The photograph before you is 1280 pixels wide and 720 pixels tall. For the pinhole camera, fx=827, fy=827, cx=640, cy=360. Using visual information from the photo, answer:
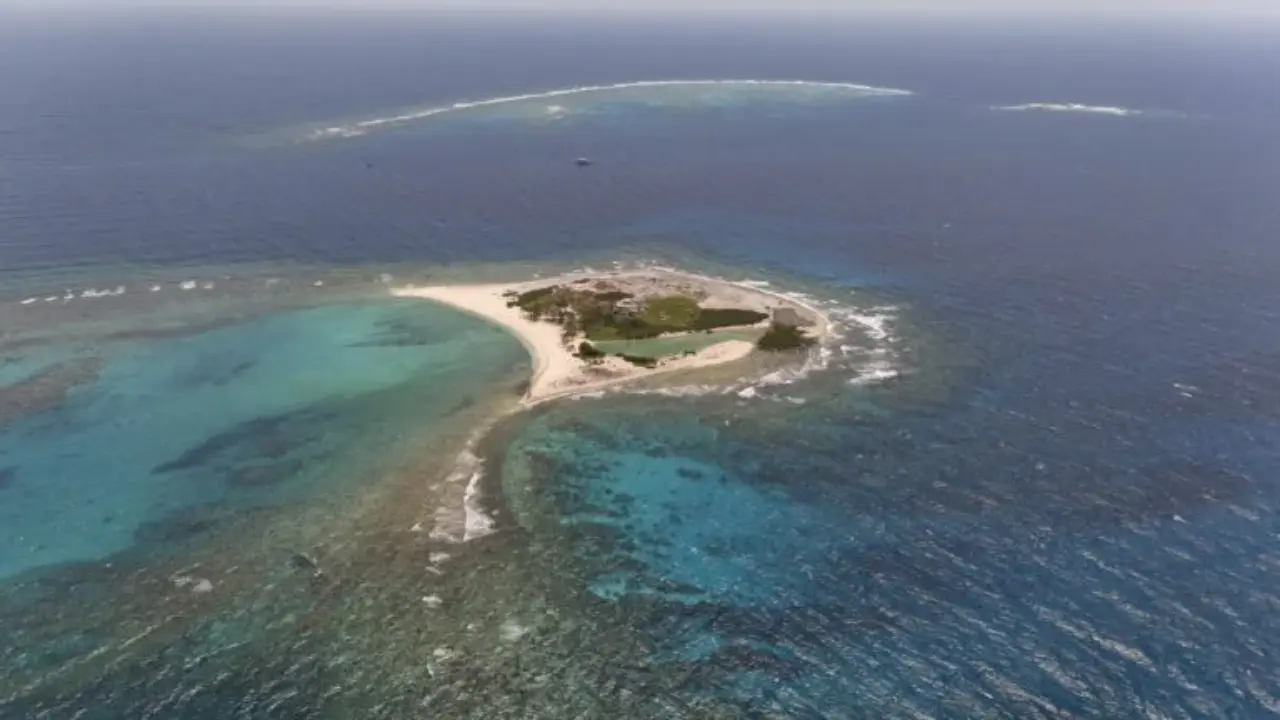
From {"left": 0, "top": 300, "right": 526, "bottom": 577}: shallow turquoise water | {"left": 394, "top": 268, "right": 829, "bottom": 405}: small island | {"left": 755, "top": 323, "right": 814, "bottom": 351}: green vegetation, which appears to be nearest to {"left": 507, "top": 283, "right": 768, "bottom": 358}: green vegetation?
{"left": 394, "top": 268, "right": 829, "bottom": 405}: small island

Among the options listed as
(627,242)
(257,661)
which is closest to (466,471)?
(257,661)

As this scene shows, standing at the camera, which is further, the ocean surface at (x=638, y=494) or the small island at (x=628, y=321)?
the small island at (x=628, y=321)

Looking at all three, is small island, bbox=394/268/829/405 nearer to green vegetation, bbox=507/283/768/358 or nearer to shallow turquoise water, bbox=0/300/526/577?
green vegetation, bbox=507/283/768/358

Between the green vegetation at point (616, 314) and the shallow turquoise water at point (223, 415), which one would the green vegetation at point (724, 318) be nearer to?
the green vegetation at point (616, 314)

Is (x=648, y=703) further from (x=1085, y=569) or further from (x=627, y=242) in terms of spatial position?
(x=627, y=242)

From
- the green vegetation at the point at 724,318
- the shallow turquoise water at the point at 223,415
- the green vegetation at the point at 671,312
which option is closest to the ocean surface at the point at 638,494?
the shallow turquoise water at the point at 223,415

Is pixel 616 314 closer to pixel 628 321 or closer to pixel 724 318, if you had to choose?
pixel 628 321
